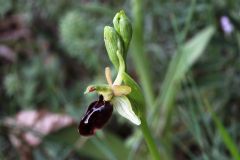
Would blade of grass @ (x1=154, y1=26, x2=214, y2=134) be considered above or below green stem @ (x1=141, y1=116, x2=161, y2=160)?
above

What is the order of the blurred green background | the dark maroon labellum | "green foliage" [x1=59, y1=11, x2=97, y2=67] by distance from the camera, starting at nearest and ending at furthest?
the dark maroon labellum → the blurred green background → "green foliage" [x1=59, y1=11, x2=97, y2=67]

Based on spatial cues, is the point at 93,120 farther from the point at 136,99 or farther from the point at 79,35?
the point at 79,35

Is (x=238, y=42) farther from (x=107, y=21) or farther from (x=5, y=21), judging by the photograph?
(x=5, y=21)

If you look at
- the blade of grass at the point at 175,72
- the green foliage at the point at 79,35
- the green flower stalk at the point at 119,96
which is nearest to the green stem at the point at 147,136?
the green flower stalk at the point at 119,96

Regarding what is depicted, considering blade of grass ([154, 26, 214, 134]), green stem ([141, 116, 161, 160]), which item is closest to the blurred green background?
blade of grass ([154, 26, 214, 134])

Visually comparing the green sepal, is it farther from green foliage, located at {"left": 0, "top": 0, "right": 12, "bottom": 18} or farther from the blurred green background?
green foliage, located at {"left": 0, "top": 0, "right": 12, "bottom": 18}

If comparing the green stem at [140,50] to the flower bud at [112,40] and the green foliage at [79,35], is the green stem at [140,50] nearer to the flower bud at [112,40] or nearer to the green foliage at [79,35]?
the green foliage at [79,35]

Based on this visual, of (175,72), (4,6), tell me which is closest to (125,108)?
(175,72)
